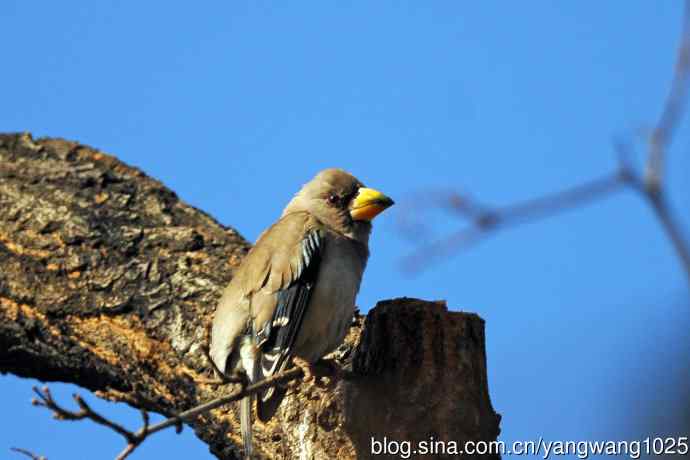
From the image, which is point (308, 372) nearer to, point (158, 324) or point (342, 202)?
point (158, 324)

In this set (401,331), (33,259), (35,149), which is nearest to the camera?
(401,331)

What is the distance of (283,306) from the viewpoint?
5.31 metres

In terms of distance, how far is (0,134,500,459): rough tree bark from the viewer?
180 inches

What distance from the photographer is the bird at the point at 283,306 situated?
5.14 meters

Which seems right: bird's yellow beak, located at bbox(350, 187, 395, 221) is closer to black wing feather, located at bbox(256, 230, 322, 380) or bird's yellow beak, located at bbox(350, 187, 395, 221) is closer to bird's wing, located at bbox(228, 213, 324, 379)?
bird's wing, located at bbox(228, 213, 324, 379)

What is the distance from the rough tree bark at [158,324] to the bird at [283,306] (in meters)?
0.17

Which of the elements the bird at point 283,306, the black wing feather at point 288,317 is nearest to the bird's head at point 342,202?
the bird at point 283,306

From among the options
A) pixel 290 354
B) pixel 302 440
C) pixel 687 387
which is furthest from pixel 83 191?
pixel 687 387

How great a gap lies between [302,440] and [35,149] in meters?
3.37

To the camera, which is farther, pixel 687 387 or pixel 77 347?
pixel 77 347

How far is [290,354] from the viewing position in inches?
203

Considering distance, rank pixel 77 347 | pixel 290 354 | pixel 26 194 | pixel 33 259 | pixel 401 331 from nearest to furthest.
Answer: pixel 401 331, pixel 290 354, pixel 77 347, pixel 33 259, pixel 26 194

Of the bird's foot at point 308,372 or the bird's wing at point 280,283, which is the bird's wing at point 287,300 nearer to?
the bird's wing at point 280,283

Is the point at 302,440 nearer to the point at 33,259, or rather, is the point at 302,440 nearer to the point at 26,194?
the point at 33,259
